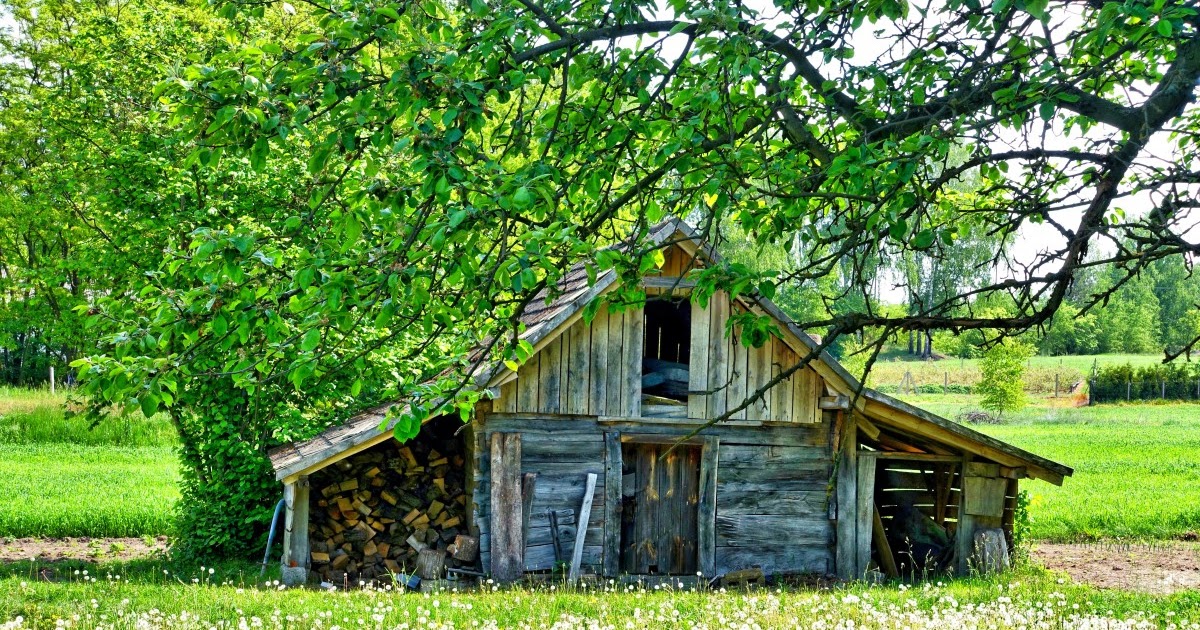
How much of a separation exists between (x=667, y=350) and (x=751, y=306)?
506 centimetres

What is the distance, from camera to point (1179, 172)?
5.27 metres

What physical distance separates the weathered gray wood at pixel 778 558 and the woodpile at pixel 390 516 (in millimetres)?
3308

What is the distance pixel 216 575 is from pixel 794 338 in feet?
25.8

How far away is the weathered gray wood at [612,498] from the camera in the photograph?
534 inches

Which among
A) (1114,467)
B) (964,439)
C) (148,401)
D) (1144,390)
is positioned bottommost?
(1114,467)

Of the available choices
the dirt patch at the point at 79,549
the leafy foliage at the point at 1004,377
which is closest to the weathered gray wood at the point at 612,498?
the dirt patch at the point at 79,549

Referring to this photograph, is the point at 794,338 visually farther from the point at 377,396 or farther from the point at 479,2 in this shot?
the point at 479,2

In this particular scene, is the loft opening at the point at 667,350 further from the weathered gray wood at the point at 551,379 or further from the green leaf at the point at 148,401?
the green leaf at the point at 148,401

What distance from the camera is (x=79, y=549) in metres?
16.3

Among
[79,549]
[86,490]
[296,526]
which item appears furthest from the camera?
[86,490]

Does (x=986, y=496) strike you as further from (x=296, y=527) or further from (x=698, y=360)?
(x=296, y=527)

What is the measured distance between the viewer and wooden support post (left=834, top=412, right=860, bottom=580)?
14.2m

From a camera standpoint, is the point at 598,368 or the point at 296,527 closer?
the point at 296,527

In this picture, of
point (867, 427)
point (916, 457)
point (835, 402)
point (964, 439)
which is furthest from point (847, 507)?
point (964, 439)
